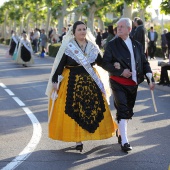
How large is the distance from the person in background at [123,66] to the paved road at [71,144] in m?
0.48

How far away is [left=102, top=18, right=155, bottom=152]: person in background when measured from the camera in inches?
314

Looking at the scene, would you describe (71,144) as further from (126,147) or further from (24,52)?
(24,52)

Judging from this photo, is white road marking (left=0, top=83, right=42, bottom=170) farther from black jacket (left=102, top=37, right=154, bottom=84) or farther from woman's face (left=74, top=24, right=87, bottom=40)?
woman's face (left=74, top=24, right=87, bottom=40)

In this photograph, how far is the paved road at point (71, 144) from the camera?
23.6 feet

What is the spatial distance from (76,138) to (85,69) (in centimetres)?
95

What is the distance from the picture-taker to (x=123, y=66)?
801 centimetres

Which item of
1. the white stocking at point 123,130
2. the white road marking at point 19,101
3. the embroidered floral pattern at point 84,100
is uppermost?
the embroidered floral pattern at point 84,100

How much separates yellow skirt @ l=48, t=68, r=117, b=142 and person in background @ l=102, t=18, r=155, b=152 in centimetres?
18

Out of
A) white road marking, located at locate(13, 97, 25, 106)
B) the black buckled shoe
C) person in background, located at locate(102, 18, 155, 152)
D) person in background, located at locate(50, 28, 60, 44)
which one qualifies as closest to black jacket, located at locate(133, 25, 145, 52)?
white road marking, located at locate(13, 97, 25, 106)

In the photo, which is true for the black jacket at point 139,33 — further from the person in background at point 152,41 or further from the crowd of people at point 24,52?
the person in background at point 152,41

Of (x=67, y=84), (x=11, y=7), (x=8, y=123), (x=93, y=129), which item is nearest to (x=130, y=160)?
(x=93, y=129)

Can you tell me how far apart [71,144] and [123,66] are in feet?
4.38

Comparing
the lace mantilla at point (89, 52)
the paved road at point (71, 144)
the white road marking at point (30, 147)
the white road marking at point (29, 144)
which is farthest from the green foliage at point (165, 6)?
the lace mantilla at point (89, 52)

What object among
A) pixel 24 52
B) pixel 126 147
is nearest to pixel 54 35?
pixel 24 52
